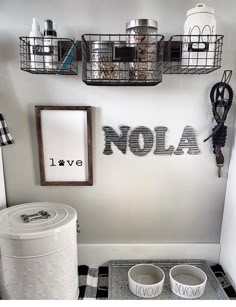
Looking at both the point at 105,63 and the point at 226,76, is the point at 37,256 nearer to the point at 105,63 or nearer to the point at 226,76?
the point at 105,63

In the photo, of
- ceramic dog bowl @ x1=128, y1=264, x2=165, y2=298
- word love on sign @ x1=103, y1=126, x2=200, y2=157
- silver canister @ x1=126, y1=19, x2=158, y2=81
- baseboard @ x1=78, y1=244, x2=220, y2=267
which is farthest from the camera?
baseboard @ x1=78, y1=244, x2=220, y2=267

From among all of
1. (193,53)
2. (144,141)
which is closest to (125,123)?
(144,141)

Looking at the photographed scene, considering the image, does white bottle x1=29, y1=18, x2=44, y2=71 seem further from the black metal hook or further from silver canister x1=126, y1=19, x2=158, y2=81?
the black metal hook

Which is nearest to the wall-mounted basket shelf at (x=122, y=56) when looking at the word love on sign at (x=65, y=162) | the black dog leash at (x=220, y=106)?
the black dog leash at (x=220, y=106)

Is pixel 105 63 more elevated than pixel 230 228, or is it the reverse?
pixel 105 63

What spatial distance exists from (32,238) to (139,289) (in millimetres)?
487

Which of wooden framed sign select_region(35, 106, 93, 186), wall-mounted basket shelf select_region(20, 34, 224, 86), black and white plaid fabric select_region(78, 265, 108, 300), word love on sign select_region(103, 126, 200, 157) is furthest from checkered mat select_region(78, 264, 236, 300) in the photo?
wall-mounted basket shelf select_region(20, 34, 224, 86)

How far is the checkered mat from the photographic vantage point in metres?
1.08

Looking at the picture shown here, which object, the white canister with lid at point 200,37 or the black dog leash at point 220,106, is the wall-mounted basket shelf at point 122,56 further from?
the black dog leash at point 220,106

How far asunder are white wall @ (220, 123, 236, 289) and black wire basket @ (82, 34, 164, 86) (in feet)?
1.73

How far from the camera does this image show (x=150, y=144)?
1149 millimetres

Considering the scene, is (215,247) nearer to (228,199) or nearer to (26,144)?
(228,199)

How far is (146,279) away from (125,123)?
Answer: 713 millimetres

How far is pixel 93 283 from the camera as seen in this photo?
116cm
